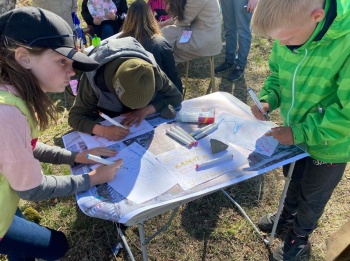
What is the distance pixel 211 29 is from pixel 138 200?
7.97 feet

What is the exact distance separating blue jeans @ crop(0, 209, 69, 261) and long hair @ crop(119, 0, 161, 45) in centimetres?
178

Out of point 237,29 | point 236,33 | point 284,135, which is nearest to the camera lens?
point 284,135

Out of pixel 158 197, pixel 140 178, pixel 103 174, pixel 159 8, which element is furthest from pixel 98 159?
pixel 159 8

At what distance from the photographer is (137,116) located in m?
1.95

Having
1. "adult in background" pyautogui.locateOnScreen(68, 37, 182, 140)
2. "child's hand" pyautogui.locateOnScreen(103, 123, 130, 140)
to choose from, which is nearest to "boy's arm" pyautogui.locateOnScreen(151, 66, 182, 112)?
"adult in background" pyautogui.locateOnScreen(68, 37, 182, 140)

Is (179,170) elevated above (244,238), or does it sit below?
above

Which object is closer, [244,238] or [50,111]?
[50,111]

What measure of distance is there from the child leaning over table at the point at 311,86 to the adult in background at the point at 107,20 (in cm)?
287

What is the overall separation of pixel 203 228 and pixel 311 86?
1253 mm

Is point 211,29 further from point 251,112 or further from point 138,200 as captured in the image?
point 138,200

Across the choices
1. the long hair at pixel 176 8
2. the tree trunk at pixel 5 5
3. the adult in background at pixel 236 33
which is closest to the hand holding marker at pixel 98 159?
the long hair at pixel 176 8

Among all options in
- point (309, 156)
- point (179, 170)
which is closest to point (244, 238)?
point (309, 156)

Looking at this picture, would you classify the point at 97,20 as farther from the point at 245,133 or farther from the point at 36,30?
the point at 36,30

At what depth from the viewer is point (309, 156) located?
1.73m
